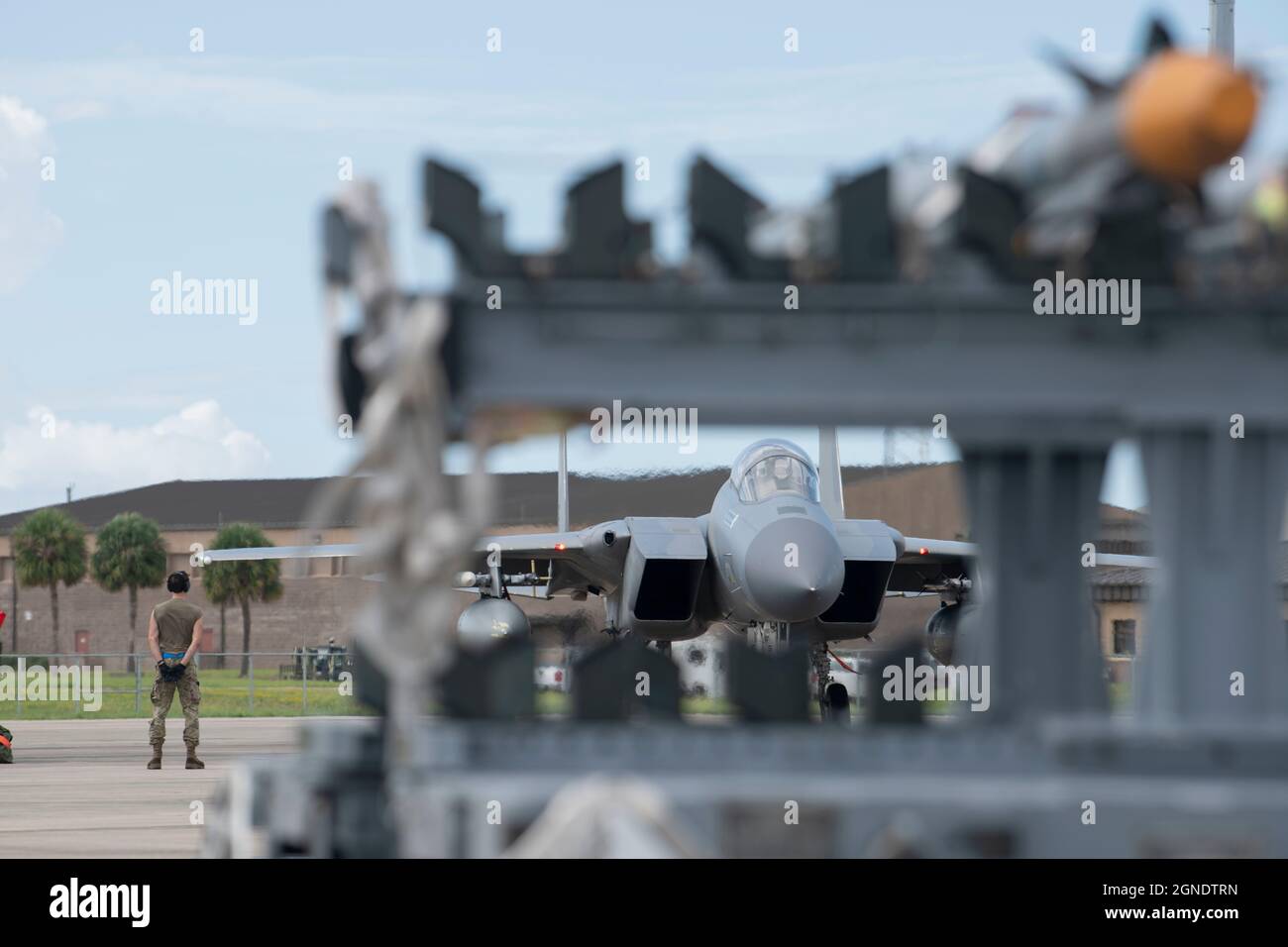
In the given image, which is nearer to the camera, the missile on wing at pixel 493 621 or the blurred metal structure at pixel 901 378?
the blurred metal structure at pixel 901 378

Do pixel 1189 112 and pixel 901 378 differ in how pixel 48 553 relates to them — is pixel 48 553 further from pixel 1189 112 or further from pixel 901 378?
pixel 1189 112

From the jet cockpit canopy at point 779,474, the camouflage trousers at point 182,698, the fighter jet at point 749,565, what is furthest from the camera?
the jet cockpit canopy at point 779,474

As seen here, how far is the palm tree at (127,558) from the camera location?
3046 inches

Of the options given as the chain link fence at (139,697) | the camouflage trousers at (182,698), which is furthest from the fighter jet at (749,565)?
the chain link fence at (139,697)

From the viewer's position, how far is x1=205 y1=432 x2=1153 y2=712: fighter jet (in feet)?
58.1

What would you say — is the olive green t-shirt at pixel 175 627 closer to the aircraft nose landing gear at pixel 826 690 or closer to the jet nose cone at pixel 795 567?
the jet nose cone at pixel 795 567

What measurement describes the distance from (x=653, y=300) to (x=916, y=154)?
50.0 inches

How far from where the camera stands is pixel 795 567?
17516mm

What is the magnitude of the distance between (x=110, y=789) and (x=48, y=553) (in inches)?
2553

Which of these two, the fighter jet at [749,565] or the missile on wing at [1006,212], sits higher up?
the missile on wing at [1006,212]

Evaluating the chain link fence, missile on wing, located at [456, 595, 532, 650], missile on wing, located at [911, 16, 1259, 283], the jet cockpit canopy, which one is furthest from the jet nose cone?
missile on wing, located at [911, 16, 1259, 283]

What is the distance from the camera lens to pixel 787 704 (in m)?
7.93

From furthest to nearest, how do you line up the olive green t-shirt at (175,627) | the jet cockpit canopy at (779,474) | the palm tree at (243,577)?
1. the palm tree at (243,577)
2. the jet cockpit canopy at (779,474)
3. the olive green t-shirt at (175,627)

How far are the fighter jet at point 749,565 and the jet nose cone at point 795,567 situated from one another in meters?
0.01
